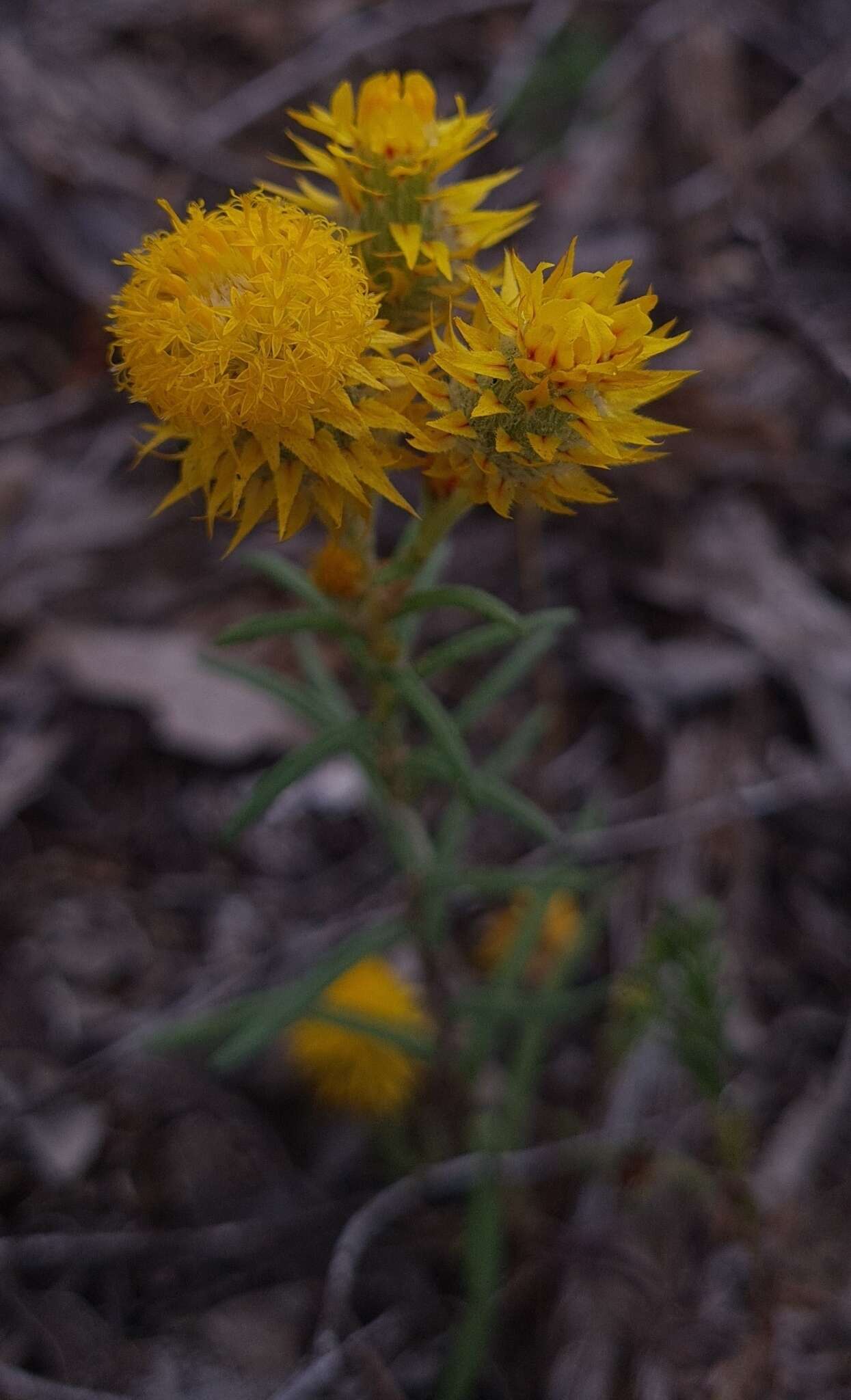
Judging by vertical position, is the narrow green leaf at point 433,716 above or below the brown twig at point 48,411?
below

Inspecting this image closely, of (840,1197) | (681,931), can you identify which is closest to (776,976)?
(840,1197)

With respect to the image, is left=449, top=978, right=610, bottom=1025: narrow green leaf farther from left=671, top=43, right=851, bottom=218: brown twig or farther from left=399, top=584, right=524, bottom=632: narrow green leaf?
left=671, top=43, right=851, bottom=218: brown twig

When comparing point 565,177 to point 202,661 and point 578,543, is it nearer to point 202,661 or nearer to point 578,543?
point 578,543

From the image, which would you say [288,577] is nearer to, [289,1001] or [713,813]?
[289,1001]

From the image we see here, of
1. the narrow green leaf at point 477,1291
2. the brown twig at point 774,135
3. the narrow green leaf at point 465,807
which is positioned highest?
the brown twig at point 774,135

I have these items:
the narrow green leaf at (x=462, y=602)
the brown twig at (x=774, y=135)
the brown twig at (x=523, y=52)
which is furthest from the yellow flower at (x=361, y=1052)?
the brown twig at (x=523, y=52)

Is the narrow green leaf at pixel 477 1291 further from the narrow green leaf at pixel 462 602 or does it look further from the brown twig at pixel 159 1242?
the narrow green leaf at pixel 462 602

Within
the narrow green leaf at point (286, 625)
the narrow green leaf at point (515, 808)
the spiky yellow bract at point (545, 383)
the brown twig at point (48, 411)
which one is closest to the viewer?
the spiky yellow bract at point (545, 383)

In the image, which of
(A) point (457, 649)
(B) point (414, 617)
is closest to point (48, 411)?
(B) point (414, 617)
